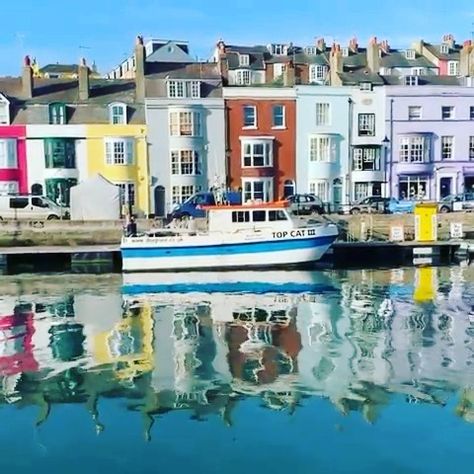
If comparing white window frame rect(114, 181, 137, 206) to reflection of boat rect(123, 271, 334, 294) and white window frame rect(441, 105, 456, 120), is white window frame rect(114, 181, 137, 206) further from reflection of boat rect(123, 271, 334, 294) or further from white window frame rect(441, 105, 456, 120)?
white window frame rect(441, 105, 456, 120)

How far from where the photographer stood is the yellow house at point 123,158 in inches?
1650

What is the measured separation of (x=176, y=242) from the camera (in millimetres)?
28750

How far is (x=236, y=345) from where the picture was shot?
17.1 meters

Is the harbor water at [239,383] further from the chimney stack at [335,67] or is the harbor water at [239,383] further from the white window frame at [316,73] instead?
the white window frame at [316,73]

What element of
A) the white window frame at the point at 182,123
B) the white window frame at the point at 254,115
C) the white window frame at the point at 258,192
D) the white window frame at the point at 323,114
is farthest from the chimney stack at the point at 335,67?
the white window frame at the point at 182,123

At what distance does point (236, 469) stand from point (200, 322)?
9.51 metres

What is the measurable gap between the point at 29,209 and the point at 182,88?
12.8m

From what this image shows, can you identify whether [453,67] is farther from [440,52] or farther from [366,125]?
[366,125]

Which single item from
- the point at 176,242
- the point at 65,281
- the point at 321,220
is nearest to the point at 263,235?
the point at 176,242

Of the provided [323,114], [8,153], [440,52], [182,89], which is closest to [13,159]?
[8,153]

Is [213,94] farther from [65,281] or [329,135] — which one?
[65,281]

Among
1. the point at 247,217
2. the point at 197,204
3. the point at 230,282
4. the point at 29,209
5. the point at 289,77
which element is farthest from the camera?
the point at 289,77

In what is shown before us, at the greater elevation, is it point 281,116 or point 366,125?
point 281,116

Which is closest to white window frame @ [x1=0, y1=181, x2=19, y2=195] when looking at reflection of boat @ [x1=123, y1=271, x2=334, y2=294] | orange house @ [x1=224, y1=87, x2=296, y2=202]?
orange house @ [x1=224, y1=87, x2=296, y2=202]
